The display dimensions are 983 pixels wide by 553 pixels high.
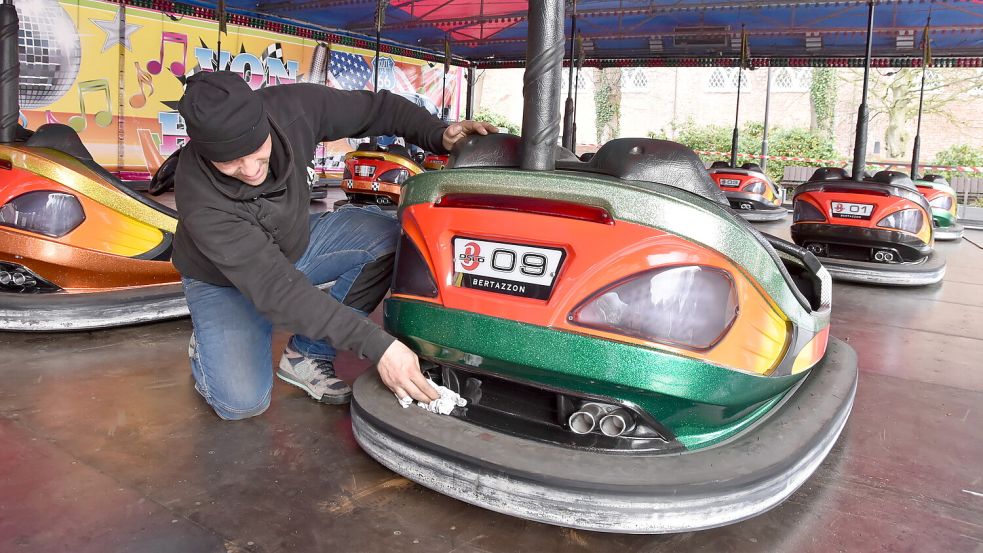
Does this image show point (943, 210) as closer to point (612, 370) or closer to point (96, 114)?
point (612, 370)

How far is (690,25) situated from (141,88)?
283 inches

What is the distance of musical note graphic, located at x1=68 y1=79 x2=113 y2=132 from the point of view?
8.91 metres

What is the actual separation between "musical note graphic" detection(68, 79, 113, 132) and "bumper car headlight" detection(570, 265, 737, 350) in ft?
30.2

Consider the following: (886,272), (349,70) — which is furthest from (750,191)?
(349,70)

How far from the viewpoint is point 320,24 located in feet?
37.4

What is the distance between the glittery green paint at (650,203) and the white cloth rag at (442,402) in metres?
0.38

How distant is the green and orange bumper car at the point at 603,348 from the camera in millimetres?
1267

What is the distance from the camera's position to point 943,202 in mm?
7457

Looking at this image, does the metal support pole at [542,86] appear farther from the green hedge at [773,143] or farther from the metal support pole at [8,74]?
the green hedge at [773,143]

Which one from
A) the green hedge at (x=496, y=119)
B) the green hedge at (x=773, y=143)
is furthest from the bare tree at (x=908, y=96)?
the green hedge at (x=496, y=119)

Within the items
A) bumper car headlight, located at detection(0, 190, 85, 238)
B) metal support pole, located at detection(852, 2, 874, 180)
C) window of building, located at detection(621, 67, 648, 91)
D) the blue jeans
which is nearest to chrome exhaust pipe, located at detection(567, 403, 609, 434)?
the blue jeans

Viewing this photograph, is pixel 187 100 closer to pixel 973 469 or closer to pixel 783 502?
pixel 783 502

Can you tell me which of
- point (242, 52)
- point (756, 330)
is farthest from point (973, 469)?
point (242, 52)

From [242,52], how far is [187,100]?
34.4 ft
